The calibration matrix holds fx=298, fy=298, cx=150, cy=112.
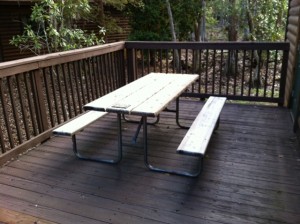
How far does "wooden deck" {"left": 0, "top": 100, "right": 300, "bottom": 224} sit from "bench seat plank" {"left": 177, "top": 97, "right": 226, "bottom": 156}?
0.36 m

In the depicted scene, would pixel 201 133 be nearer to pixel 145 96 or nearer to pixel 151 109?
pixel 151 109

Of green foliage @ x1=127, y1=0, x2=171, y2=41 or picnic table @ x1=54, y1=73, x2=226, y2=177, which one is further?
green foliage @ x1=127, y1=0, x2=171, y2=41

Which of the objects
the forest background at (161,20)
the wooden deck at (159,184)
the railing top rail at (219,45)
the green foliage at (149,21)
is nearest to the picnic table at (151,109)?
the wooden deck at (159,184)

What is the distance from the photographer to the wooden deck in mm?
2146

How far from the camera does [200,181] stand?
2562 millimetres

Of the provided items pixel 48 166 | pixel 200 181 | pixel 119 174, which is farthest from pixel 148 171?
pixel 48 166

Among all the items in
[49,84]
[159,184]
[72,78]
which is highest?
[49,84]

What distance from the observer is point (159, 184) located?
253 centimetres

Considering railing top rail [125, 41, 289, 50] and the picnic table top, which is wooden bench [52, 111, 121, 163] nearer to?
the picnic table top

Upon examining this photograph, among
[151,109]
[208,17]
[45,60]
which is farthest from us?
[208,17]

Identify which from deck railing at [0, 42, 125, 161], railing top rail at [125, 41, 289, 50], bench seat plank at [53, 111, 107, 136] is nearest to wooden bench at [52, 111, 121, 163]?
bench seat plank at [53, 111, 107, 136]

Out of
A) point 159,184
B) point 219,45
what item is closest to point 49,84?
point 159,184

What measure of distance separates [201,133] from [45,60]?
6.16 feet

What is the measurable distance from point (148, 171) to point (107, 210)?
2.15 feet
